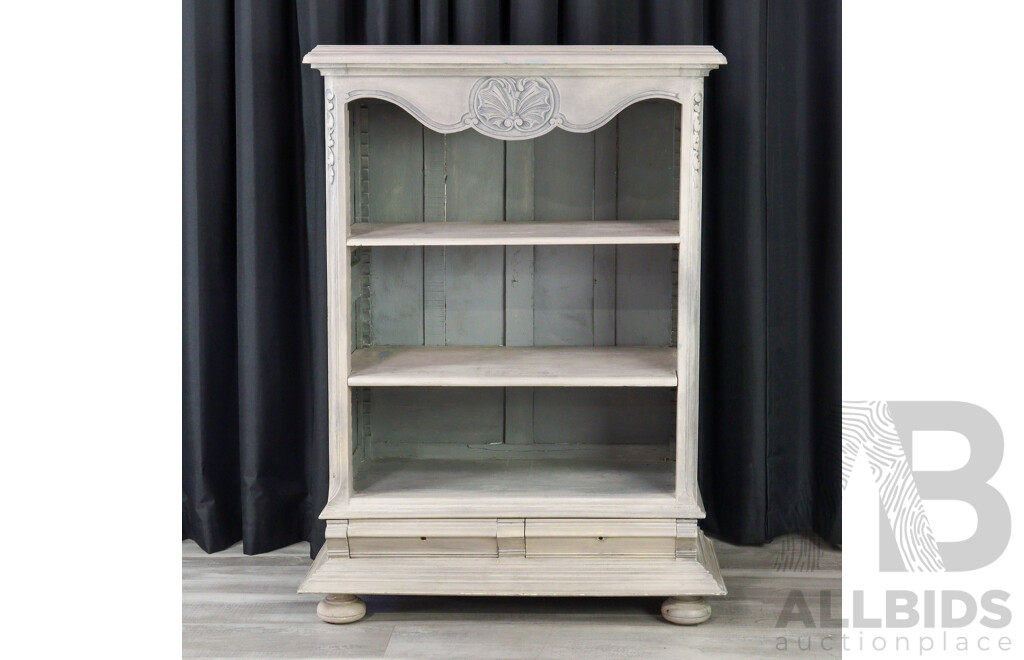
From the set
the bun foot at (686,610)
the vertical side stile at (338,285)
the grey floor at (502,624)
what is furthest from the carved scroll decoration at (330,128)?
the bun foot at (686,610)

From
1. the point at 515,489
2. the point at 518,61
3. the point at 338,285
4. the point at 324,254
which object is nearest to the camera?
the point at 518,61

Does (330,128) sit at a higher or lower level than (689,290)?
higher

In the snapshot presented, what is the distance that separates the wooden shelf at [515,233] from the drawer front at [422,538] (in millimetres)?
685

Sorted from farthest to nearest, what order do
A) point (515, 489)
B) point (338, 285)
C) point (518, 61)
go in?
point (515, 489) < point (338, 285) < point (518, 61)

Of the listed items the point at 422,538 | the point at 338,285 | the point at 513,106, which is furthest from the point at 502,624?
the point at 513,106

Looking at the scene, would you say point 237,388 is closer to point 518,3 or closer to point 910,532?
point 518,3

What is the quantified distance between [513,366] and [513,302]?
298mm

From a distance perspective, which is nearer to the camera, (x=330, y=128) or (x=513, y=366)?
(x=330, y=128)

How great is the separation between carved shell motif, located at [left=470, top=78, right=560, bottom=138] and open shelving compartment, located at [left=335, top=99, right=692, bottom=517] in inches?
12.8

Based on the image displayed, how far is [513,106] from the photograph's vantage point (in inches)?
90.1

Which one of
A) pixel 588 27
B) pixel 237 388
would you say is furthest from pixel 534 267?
pixel 237 388

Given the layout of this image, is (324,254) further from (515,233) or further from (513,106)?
(513,106)

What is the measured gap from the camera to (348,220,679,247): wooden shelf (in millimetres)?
2334

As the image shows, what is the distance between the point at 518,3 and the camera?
8.75 feet
